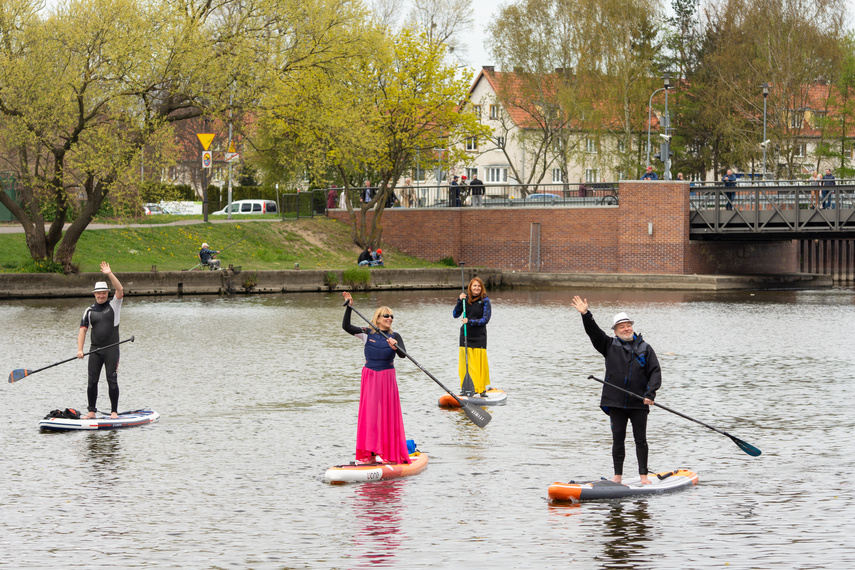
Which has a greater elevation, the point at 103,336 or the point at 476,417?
the point at 103,336

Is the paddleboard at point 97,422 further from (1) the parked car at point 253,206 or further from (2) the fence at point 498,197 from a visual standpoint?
(1) the parked car at point 253,206

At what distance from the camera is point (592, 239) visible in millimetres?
50812

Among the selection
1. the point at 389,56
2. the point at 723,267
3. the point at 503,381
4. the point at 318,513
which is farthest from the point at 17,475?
the point at 723,267

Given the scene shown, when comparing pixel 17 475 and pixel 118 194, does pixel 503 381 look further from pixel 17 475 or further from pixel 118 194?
pixel 118 194

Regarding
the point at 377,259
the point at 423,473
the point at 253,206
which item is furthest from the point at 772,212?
the point at 423,473

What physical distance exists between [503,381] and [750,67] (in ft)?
161

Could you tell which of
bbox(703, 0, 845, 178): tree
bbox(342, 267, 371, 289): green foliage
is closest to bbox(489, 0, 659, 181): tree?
bbox(703, 0, 845, 178): tree

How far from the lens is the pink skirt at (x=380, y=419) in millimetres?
11047

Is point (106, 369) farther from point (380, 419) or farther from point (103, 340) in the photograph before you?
point (380, 419)

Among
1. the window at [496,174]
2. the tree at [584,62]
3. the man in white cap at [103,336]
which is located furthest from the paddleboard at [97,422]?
the window at [496,174]

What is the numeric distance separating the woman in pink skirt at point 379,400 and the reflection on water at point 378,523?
0.42m

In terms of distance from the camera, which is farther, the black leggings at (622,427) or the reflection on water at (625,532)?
the black leggings at (622,427)

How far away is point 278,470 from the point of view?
11.4 metres

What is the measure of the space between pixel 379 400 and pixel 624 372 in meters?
2.43
